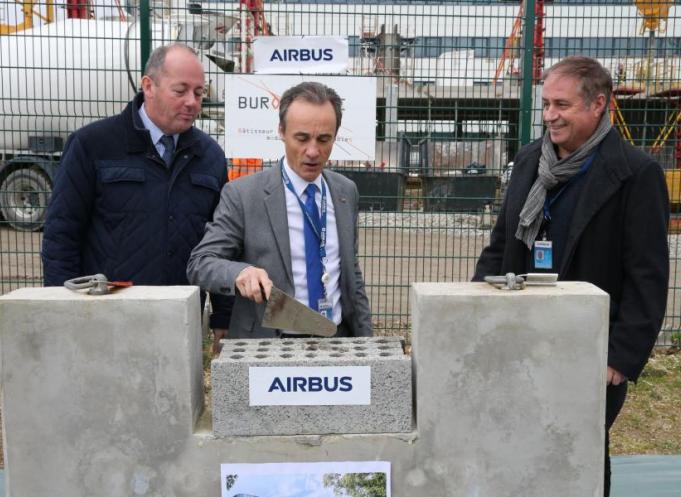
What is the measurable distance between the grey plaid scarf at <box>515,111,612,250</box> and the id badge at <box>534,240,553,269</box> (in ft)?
0.11

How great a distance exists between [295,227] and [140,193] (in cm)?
77

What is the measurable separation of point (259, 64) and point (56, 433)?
12.9 ft

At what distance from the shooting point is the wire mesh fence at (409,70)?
18.6 ft

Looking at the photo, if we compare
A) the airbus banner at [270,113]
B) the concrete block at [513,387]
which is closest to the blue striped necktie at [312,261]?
the concrete block at [513,387]

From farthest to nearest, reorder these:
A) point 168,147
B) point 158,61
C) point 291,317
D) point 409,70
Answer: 1. point 409,70
2. point 168,147
3. point 158,61
4. point 291,317

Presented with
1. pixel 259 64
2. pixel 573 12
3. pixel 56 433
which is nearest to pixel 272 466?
pixel 56 433

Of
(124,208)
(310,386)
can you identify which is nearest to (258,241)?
(310,386)

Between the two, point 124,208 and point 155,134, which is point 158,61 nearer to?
point 155,134

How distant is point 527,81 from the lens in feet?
18.7

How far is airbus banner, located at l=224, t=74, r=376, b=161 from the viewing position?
18.0 feet

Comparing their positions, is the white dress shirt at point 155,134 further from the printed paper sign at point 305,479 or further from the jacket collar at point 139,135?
the printed paper sign at point 305,479

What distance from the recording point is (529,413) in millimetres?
2096

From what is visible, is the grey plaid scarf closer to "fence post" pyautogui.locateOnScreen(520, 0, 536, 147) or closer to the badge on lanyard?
the badge on lanyard

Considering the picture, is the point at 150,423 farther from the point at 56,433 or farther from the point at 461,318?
the point at 461,318
